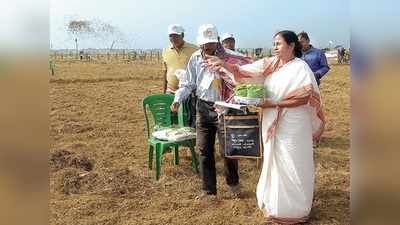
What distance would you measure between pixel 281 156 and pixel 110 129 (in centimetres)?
477

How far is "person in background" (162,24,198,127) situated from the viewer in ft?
17.0

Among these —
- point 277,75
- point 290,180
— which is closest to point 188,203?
point 290,180

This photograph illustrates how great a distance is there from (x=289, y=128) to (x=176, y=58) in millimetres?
A: 2228

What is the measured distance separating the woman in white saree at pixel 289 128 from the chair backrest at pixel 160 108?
71.1 inches

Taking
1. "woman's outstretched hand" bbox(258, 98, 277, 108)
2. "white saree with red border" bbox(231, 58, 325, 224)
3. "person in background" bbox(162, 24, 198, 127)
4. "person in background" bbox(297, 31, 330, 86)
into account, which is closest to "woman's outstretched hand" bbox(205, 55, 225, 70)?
"white saree with red border" bbox(231, 58, 325, 224)

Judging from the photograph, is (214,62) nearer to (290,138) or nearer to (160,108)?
(290,138)

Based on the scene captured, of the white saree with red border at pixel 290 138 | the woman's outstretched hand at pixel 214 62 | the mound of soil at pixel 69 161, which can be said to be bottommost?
the mound of soil at pixel 69 161

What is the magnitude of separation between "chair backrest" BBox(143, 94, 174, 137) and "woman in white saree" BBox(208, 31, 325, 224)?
181 centimetres

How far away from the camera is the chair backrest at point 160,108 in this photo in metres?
5.23

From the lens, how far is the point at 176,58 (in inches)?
213

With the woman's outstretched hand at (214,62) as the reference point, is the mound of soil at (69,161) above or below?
below

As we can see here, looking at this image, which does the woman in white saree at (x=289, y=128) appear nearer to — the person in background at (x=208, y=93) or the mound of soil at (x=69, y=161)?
the person in background at (x=208, y=93)

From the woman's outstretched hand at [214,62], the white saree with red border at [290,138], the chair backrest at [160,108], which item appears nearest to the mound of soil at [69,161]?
the chair backrest at [160,108]
